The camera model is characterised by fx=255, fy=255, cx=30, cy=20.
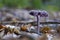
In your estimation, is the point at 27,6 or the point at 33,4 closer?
the point at 33,4

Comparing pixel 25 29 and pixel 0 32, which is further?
pixel 25 29

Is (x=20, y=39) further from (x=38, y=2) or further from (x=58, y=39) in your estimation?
(x=38, y=2)

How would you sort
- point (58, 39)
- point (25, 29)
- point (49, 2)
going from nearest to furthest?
point (58, 39)
point (25, 29)
point (49, 2)

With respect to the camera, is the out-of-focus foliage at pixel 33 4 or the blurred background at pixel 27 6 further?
the out-of-focus foliage at pixel 33 4

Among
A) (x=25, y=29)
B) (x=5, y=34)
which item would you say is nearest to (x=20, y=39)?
(x=5, y=34)

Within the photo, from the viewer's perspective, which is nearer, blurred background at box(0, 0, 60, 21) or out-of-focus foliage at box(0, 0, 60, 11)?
blurred background at box(0, 0, 60, 21)

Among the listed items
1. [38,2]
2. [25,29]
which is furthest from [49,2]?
[25,29]

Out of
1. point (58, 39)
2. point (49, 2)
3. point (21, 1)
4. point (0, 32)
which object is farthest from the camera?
point (49, 2)

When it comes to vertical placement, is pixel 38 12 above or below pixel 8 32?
above

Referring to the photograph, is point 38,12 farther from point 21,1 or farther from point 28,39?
point 21,1
